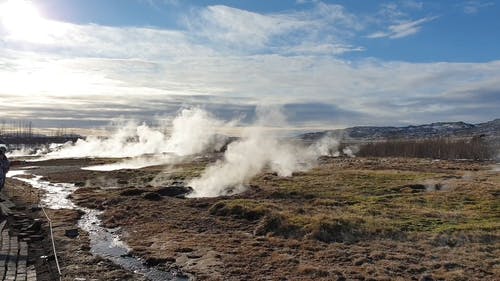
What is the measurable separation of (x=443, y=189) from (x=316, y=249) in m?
28.3

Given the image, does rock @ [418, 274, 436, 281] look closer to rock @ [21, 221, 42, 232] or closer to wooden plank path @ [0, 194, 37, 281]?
wooden plank path @ [0, 194, 37, 281]

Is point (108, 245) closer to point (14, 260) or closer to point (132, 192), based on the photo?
point (14, 260)

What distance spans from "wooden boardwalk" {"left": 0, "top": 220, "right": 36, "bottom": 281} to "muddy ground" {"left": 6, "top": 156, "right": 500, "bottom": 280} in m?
1.63

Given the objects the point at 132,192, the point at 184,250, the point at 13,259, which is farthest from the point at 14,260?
the point at 132,192

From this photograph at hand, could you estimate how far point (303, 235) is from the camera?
26047 millimetres

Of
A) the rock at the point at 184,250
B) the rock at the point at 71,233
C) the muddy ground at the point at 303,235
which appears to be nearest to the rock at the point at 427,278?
the muddy ground at the point at 303,235

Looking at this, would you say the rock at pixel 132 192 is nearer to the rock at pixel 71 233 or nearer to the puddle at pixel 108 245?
the puddle at pixel 108 245

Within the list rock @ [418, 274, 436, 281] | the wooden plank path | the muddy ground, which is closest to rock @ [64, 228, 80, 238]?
the muddy ground

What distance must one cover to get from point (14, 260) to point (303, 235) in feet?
47.0

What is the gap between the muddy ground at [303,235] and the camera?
1986 centimetres

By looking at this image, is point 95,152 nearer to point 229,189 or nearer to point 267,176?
point 267,176

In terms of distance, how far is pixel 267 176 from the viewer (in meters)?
60.4

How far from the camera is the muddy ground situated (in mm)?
19859

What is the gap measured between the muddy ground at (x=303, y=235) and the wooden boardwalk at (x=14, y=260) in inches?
64.3
